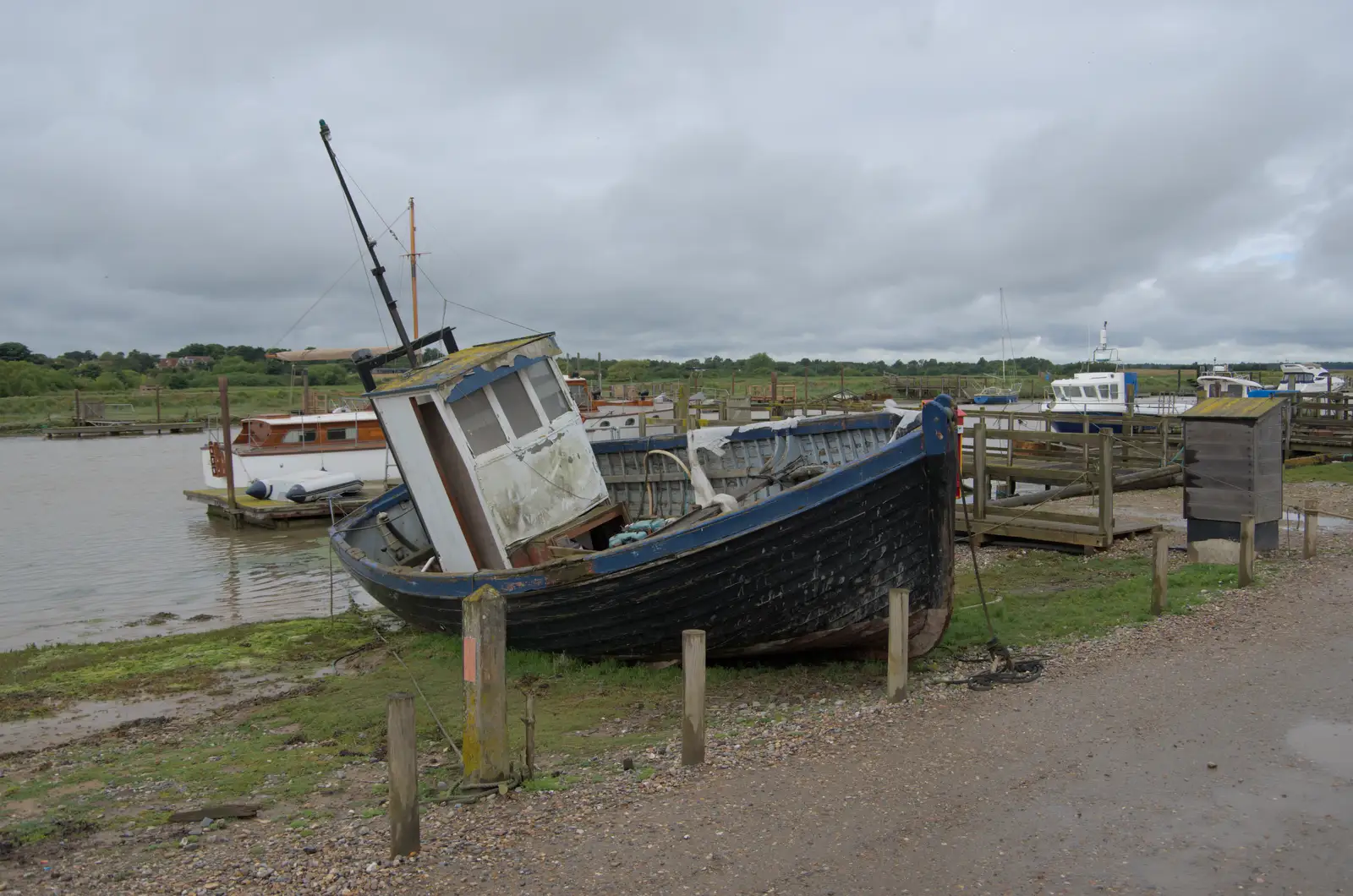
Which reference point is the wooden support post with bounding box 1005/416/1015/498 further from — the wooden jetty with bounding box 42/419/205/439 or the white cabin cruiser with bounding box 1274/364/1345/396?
the wooden jetty with bounding box 42/419/205/439

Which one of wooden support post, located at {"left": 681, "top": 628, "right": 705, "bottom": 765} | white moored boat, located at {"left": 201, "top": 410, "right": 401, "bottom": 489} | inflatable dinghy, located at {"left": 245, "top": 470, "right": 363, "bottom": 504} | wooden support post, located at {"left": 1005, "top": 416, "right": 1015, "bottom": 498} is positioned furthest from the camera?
white moored boat, located at {"left": 201, "top": 410, "right": 401, "bottom": 489}

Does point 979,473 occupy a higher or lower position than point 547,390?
lower

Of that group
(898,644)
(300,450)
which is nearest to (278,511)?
(300,450)

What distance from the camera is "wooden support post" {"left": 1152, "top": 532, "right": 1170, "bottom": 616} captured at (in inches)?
379

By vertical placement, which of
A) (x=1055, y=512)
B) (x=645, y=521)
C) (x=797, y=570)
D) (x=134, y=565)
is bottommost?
(x=134, y=565)

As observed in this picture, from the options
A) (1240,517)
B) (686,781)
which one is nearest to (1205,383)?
(1240,517)

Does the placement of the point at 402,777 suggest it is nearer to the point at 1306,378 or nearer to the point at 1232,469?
the point at 1232,469

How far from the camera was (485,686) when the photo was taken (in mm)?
6055

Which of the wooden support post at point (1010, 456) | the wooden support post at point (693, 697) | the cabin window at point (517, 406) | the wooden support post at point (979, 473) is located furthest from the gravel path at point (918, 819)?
the wooden support post at point (1010, 456)

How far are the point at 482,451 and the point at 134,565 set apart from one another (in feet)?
46.4

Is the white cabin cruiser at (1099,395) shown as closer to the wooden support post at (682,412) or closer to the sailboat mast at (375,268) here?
the wooden support post at (682,412)

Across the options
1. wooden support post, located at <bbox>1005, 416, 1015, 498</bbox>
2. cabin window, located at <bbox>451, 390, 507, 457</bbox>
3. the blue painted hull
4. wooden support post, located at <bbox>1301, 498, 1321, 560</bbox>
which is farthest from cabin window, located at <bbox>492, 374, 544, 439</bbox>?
wooden support post, located at <bbox>1301, 498, 1321, 560</bbox>

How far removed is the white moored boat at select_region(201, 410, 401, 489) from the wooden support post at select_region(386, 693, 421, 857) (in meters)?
24.8

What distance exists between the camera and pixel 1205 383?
1704 inches
